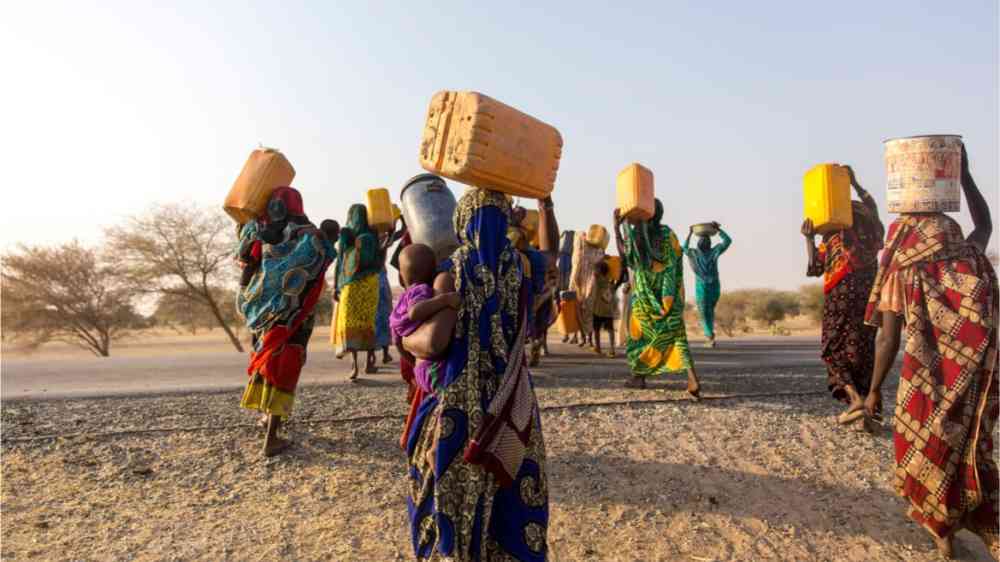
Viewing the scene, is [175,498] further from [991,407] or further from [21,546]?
[991,407]

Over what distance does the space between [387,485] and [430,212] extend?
7.79ft

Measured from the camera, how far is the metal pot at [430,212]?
3457 millimetres

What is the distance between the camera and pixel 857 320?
20.8 feet

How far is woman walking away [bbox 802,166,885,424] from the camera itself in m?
6.36

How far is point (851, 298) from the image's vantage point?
6.39 metres

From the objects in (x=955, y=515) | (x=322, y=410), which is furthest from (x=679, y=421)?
(x=322, y=410)

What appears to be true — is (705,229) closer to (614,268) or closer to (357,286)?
(614,268)

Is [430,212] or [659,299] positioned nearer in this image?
[430,212]

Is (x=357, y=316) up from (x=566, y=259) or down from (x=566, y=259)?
down

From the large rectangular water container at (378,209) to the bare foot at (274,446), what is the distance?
13.3ft

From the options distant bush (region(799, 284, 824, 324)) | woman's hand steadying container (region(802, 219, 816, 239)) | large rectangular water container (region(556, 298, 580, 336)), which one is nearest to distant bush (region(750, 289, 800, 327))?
distant bush (region(799, 284, 824, 324))

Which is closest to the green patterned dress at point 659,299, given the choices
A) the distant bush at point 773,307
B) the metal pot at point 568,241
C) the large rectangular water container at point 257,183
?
the large rectangular water container at point 257,183

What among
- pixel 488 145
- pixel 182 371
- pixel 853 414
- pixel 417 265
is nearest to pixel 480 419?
pixel 417 265

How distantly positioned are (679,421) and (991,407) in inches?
108
